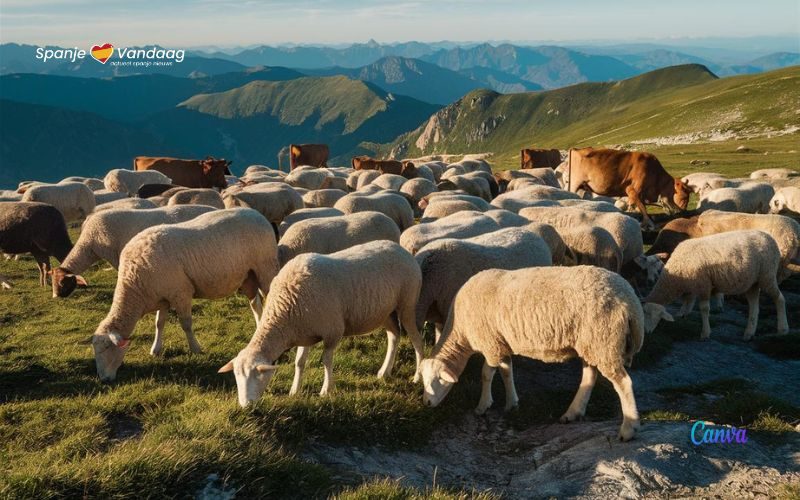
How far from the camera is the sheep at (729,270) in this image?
12914mm

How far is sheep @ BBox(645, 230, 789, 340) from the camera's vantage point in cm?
1291

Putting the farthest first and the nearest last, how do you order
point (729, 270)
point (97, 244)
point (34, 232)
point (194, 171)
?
point (194, 171), point (34, 232), point (97, 244), point (729, 270)

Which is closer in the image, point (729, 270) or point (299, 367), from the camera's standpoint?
point (299, 367)

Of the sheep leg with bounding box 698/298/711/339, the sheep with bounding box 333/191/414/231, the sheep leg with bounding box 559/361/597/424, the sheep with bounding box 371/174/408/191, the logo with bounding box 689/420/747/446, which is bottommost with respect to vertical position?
the sheep leg with bounding box 698/298/711/339

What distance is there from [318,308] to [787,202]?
27458 millimetres

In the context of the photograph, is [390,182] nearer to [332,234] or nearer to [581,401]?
[332,234]

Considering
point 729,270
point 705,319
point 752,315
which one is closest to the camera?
point 729,270

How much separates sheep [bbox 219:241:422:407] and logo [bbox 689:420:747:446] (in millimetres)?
4459

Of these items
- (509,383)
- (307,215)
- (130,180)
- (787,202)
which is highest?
(307,215)

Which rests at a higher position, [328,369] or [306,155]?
[306,155]

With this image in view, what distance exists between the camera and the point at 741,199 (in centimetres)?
2588

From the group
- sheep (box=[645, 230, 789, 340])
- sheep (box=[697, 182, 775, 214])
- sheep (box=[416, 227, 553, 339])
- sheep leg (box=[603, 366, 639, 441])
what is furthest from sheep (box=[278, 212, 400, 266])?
sheep (box=[697, 182, 775, 214])

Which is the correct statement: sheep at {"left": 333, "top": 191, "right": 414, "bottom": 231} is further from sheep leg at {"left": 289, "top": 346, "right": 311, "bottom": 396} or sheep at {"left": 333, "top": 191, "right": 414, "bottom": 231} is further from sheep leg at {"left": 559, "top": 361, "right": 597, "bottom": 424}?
sheep leg at {"left": 559, "top": 361, "right": 597, "bottom": 424}

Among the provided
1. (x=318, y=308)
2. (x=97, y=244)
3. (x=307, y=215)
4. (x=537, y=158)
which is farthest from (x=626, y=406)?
(x=537, y=158)
